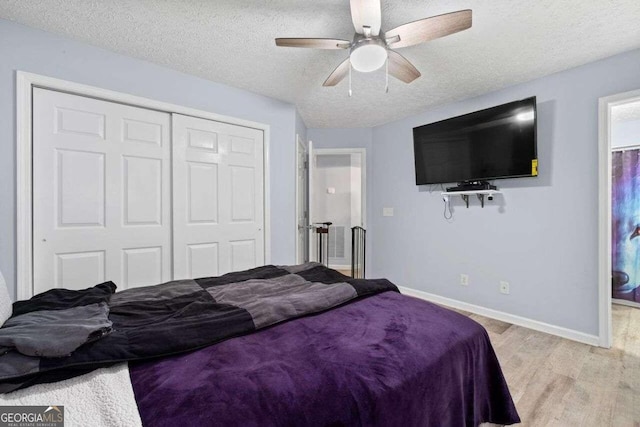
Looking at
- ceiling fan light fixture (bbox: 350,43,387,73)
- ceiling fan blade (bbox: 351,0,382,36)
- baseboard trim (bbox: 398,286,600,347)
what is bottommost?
baseboard trim (bbox: 398,286,600,347)

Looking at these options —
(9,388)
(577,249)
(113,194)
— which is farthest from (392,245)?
(9,388)

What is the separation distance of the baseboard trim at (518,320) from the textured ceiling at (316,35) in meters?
2.28

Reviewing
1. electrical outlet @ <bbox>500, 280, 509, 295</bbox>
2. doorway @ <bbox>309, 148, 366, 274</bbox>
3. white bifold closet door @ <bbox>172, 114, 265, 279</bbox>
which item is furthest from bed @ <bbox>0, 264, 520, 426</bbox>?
doorway @ <bbox>309, 148, 366, 274</bbox>

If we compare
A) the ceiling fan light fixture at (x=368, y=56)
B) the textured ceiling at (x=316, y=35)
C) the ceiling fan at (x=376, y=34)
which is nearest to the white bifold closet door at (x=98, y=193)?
the textured ceiling at (x=316, y=35)

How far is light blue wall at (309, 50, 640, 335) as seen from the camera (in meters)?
2.41

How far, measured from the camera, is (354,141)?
428cm

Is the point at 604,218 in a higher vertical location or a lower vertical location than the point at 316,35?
lower

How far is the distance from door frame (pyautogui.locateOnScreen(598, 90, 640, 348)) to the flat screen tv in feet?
1.42

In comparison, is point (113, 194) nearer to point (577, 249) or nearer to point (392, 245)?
point (392, 245)

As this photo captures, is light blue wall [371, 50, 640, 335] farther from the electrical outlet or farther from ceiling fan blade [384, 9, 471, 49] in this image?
ceiling fan blade [384, 9, 471, 49]

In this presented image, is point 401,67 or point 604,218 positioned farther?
point 604,218

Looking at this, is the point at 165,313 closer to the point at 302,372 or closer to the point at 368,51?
the point at 302,372

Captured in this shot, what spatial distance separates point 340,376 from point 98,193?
2292 mm

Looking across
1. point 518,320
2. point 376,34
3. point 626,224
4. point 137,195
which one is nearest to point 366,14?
point 376,34
